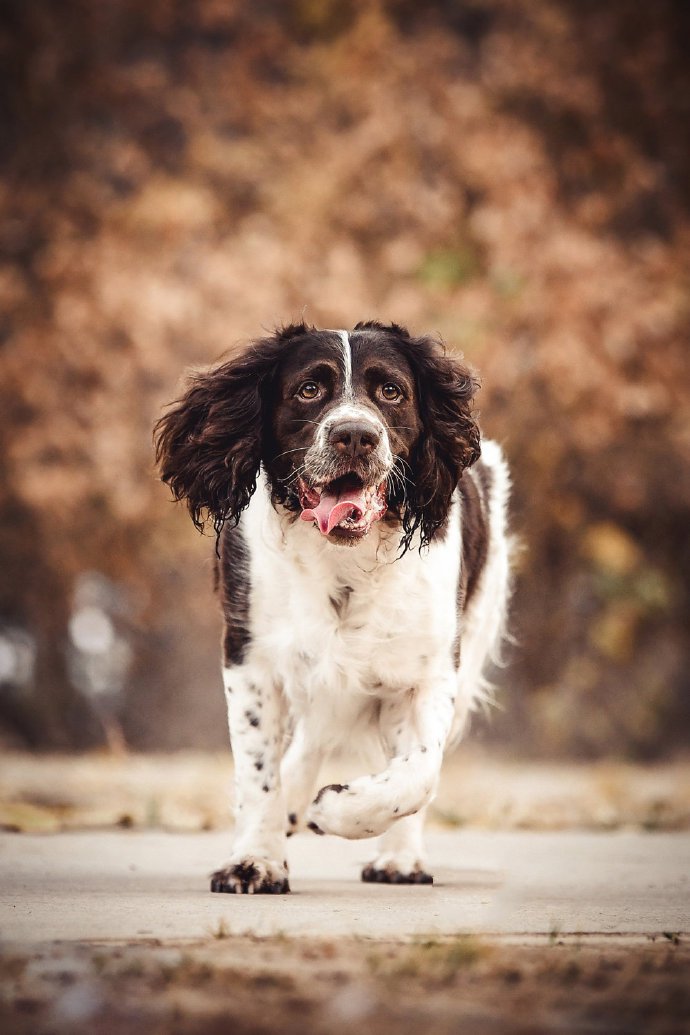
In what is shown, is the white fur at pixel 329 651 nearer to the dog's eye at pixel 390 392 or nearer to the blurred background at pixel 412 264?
the dog's eye at pixel 390 392

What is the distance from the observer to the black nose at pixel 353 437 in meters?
4.18

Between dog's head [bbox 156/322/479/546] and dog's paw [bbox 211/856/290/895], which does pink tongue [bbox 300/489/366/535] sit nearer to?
dog's head [bbox 156/322/479/546]

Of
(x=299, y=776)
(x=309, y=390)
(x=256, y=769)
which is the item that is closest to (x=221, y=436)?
(x=309, y=390)

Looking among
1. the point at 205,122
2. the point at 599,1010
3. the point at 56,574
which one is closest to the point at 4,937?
the point at 599,1010

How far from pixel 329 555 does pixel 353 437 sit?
0.56 m

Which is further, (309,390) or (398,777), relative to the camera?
(309,390)

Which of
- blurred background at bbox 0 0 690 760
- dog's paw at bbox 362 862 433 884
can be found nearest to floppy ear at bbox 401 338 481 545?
dog's paw at bbox 362 862 433 884

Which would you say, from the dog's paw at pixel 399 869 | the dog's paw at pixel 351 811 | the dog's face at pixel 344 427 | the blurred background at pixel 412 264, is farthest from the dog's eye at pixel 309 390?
the blurred background at pixel 412 264

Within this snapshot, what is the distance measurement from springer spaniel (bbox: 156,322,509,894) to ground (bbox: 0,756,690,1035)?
1.39ft

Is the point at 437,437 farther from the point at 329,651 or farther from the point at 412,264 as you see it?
the point at 412,264

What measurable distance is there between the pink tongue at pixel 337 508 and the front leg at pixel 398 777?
26.3 inches

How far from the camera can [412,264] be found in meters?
14.3

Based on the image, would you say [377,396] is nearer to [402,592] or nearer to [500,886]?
[402,592]

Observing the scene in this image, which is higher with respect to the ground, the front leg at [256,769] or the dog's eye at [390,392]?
the dog's eye at [390,392]
